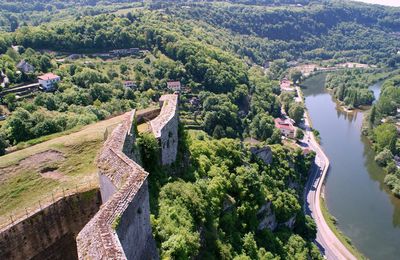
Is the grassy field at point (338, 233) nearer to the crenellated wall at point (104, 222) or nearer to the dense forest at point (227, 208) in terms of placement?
the dense forest at point (227, 208)

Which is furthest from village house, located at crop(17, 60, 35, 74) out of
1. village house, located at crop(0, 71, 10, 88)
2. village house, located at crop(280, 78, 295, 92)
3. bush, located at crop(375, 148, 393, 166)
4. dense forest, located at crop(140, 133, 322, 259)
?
village house, located at crop(280, 78, 295, 92)

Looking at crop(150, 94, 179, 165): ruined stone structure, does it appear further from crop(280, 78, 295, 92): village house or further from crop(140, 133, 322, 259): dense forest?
crop(280, 78, 295, 92): village house

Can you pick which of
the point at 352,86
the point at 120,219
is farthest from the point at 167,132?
the point at 352,86

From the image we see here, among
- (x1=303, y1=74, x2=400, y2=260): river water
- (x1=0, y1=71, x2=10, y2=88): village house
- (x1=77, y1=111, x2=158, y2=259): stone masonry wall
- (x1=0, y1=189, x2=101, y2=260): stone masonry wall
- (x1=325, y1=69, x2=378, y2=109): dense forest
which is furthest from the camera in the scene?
(x1=325, y1=69, x2=378, y2=109): dense forest

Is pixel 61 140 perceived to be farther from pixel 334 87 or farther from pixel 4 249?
pixel 334 87

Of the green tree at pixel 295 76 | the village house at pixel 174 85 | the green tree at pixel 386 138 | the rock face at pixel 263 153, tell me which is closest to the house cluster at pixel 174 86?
the village house at pixel 174 85

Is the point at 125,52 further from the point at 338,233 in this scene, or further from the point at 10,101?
the point at 338,233
